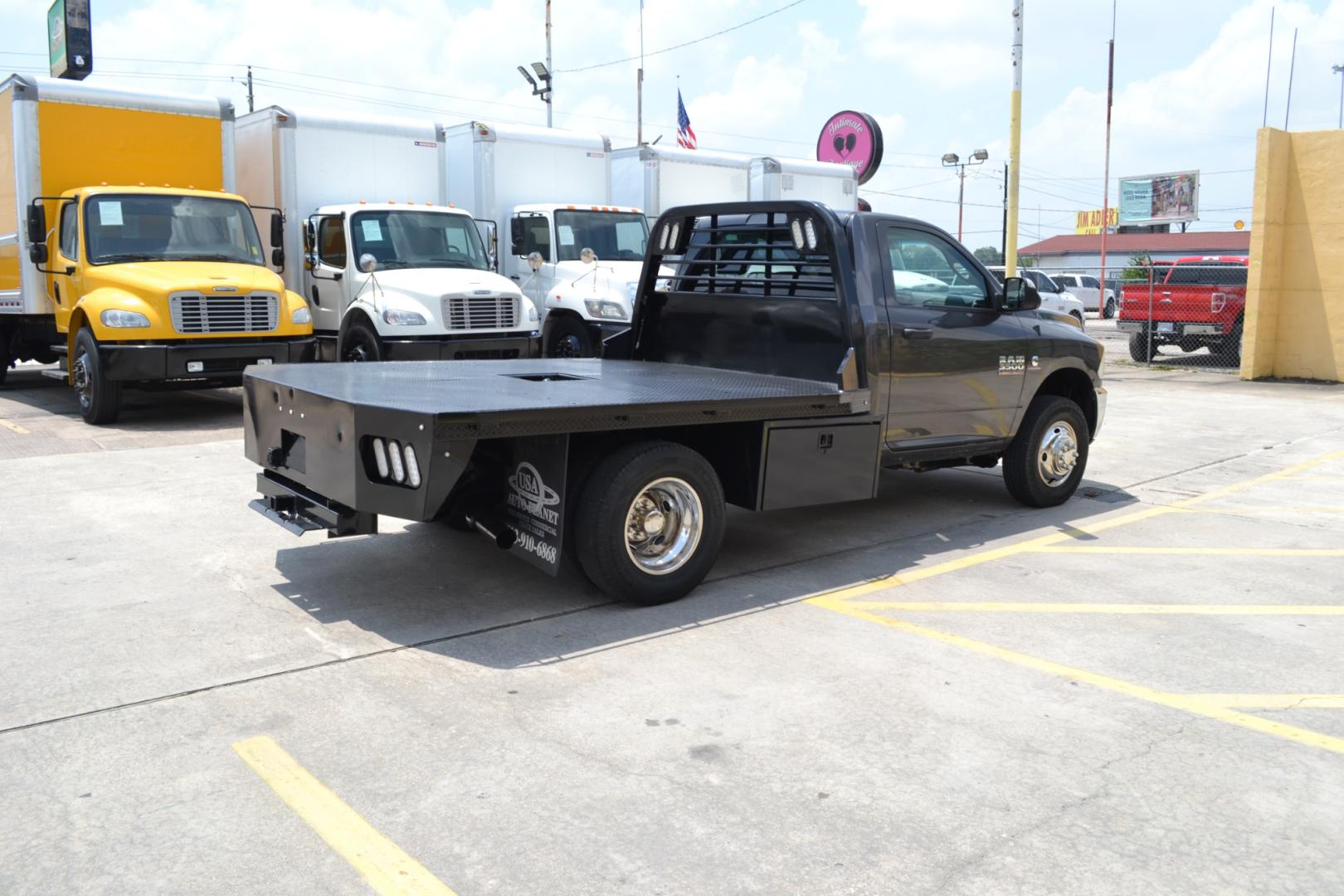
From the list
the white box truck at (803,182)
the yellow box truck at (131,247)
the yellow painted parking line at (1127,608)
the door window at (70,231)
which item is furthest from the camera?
the white box truck at (803,182)

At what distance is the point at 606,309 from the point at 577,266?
3.62 feet

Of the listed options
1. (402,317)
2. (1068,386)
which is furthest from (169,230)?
(1068,386)

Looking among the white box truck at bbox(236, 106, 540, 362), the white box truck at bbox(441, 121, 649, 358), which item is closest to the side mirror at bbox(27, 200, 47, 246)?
the white box truck at bbox(236, 106, 540, 362)

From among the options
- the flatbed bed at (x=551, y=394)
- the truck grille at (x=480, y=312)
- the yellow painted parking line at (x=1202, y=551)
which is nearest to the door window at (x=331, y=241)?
the truck grille at (x=480, y=312)

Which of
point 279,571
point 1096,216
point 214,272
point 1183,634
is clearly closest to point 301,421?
point 279,571

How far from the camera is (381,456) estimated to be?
16.3 ft

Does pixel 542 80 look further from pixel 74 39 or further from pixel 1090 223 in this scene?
pixel 1090 223

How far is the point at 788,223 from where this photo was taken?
6961 millimetres

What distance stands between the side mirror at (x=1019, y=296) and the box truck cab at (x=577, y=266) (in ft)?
23.7

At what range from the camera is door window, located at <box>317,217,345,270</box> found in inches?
541

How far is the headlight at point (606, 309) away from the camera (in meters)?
14.2

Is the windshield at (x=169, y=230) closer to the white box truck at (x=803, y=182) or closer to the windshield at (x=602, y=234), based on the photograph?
the windshield at (x=602, y=234)

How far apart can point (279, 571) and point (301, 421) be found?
1.10 meters

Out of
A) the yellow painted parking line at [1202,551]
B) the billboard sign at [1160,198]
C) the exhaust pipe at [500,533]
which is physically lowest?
the yellow painted parking line at [1202,551]
